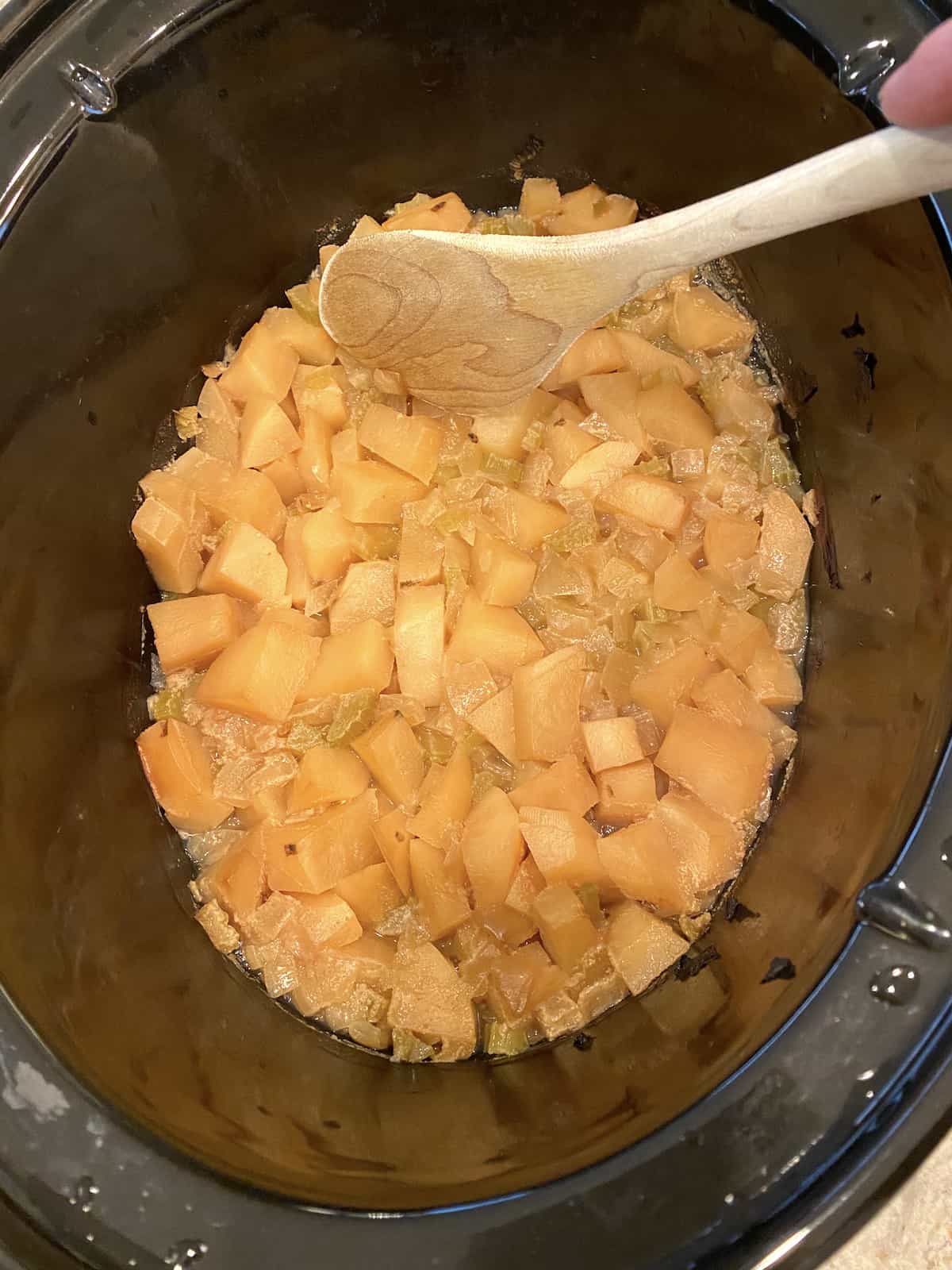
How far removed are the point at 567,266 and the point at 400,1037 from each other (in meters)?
1.16

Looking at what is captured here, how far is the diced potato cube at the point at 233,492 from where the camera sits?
1520mm

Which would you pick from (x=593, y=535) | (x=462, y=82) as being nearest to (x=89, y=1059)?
(x=593, y=535)

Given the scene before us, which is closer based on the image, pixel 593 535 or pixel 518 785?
pixel 518 785

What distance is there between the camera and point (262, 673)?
140 cm

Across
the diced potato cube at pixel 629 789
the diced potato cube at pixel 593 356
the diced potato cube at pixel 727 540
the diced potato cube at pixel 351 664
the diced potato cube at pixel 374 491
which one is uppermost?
the diced potato cube at pixel 374 491

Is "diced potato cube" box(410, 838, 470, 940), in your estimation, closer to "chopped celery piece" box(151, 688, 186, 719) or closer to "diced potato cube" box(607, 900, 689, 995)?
"diced potato cube" box(607, 900, 689, 995)

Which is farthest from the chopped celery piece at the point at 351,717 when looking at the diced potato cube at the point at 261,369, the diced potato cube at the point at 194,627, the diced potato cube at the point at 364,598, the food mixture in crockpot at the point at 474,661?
the diced potato cube at the point at 261,369

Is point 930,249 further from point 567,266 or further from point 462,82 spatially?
point 462,82

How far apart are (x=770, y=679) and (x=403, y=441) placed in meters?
0.73

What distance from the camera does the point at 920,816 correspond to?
3.14 ft

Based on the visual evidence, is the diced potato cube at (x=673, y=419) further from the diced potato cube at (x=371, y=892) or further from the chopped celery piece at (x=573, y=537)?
the diced potato cube at (x=371, y=892)

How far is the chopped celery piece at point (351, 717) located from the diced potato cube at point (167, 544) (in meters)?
0.37

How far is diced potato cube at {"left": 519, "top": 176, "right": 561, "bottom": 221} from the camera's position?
5.47 feet

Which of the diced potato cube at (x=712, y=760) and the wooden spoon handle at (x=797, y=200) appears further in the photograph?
the diced potato cube at (x=712, y=760)
